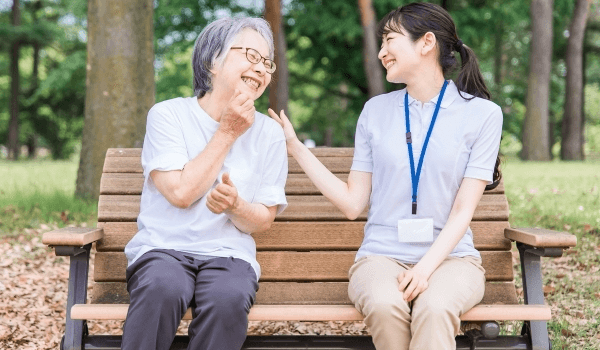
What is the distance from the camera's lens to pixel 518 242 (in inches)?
122

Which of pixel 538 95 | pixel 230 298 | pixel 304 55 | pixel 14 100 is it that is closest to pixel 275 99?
pixel 230 298

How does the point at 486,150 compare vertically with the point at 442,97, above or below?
below

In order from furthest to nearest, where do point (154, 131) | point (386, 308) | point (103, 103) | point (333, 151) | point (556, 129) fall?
point (556, 129) < point (103, 103) < point (333, 151) < point (154, 131) < point (386, 308)

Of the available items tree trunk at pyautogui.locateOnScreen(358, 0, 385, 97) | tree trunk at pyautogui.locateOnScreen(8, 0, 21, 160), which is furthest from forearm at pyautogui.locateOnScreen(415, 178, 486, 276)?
tree trunk at pyautogui.locateOnScreen(8, 0, 21, 160)

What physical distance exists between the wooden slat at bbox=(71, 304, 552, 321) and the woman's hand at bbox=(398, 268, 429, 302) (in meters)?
0.20

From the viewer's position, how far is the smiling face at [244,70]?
2941 mm

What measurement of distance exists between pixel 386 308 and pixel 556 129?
3565cm

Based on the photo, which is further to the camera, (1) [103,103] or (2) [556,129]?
(2) [556,129]

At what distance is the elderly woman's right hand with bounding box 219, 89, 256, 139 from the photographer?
110 inches

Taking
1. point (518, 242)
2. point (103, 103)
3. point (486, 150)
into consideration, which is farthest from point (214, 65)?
point (103, 103)

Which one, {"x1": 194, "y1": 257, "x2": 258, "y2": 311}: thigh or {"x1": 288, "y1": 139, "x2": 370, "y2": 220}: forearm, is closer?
{"x1": 194, "y1": 257, "x2": 258, "y2": 311}: thigh

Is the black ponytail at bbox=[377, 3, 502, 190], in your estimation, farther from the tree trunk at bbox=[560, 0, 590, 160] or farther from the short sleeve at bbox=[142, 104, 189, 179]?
the tree trunk at bbox=[560, 0, 590, 160]

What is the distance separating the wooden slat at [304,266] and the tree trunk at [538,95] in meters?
16.6

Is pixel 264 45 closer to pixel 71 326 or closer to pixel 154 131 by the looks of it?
pixel 154 131
